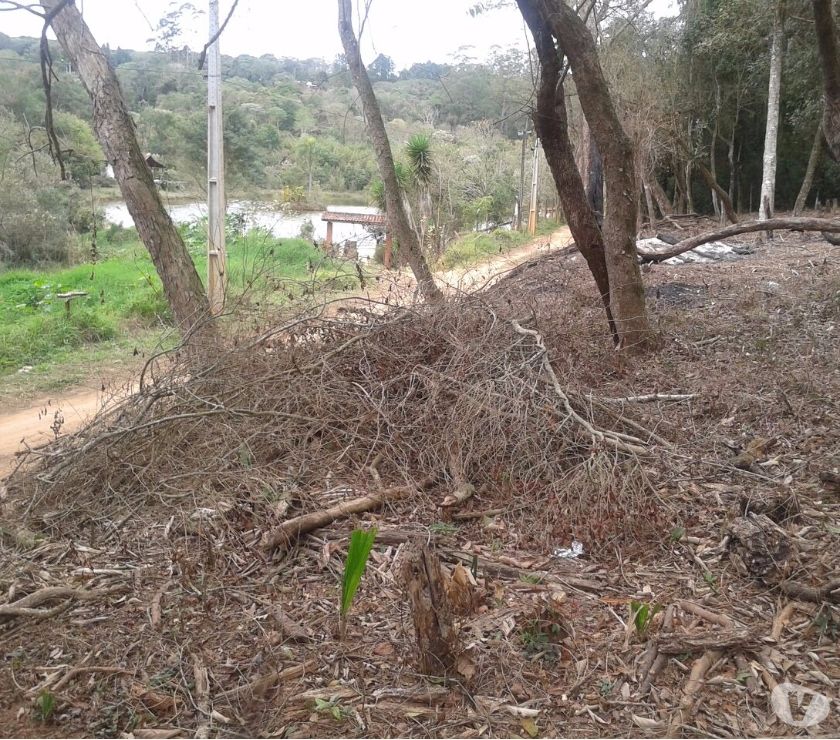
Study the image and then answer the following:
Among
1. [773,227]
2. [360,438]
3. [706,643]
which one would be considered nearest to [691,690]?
[706,643]

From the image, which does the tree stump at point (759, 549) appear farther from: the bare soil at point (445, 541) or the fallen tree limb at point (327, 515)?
the fallen tree limb at point (327, 515)

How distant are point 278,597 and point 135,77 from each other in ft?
60.8

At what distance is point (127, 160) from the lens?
7848 millimetres

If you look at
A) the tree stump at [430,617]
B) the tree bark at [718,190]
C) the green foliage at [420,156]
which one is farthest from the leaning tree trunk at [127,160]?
the tree bark at [718,190]

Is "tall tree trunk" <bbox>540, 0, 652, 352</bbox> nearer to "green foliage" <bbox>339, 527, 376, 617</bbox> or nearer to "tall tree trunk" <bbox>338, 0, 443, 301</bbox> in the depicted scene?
"tall tree trunk" <bbox>338, 0, 443, 301</bbox>

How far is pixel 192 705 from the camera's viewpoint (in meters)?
2.61

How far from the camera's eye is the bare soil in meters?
2.59

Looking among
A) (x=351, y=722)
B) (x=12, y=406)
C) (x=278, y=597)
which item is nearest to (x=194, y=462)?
(x=278, y=597)

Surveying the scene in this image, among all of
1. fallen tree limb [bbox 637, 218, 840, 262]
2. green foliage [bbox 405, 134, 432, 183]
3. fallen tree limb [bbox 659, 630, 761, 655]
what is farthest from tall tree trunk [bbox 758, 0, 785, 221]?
fallen tree limb [bbox 659, 630, 761, 655]

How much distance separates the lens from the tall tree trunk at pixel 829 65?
21.1 feet

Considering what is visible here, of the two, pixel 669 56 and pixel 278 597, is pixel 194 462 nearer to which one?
pixel 278 597

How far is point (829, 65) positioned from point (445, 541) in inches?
238

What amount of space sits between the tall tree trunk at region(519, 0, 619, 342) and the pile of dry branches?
215 cm

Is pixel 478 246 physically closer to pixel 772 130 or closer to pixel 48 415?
pixel 772 130
